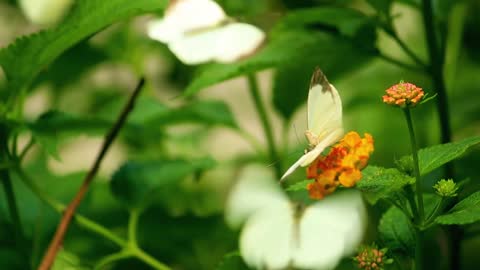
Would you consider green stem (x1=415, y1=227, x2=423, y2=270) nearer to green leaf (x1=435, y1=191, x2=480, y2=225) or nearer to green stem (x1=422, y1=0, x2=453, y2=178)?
green leaf (x1=435, y1=191, x2=480, y2=225)

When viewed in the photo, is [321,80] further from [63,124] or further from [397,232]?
[63,124]

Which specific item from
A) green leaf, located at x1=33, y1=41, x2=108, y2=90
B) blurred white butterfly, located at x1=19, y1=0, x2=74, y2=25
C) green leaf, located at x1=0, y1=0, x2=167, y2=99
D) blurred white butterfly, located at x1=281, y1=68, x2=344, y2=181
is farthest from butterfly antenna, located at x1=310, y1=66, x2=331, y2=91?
green leaf, located at x1=33, y1=41, x2=108, y2=90

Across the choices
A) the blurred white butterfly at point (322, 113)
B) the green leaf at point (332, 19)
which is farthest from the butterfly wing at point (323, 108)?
the green leaf at point (332, 19)

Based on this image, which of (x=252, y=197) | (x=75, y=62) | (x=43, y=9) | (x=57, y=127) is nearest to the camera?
(x=252, y=197)

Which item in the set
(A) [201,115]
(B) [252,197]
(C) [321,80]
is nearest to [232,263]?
(B) [252,197]

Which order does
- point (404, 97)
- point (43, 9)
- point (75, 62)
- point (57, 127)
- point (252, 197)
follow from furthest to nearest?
point (75, 62) → point (43, 9) → point (57, 127) → point (252, 197) → point (404, 97)

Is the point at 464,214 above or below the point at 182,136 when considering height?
above

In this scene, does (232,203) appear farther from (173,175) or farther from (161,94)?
(161,94)
